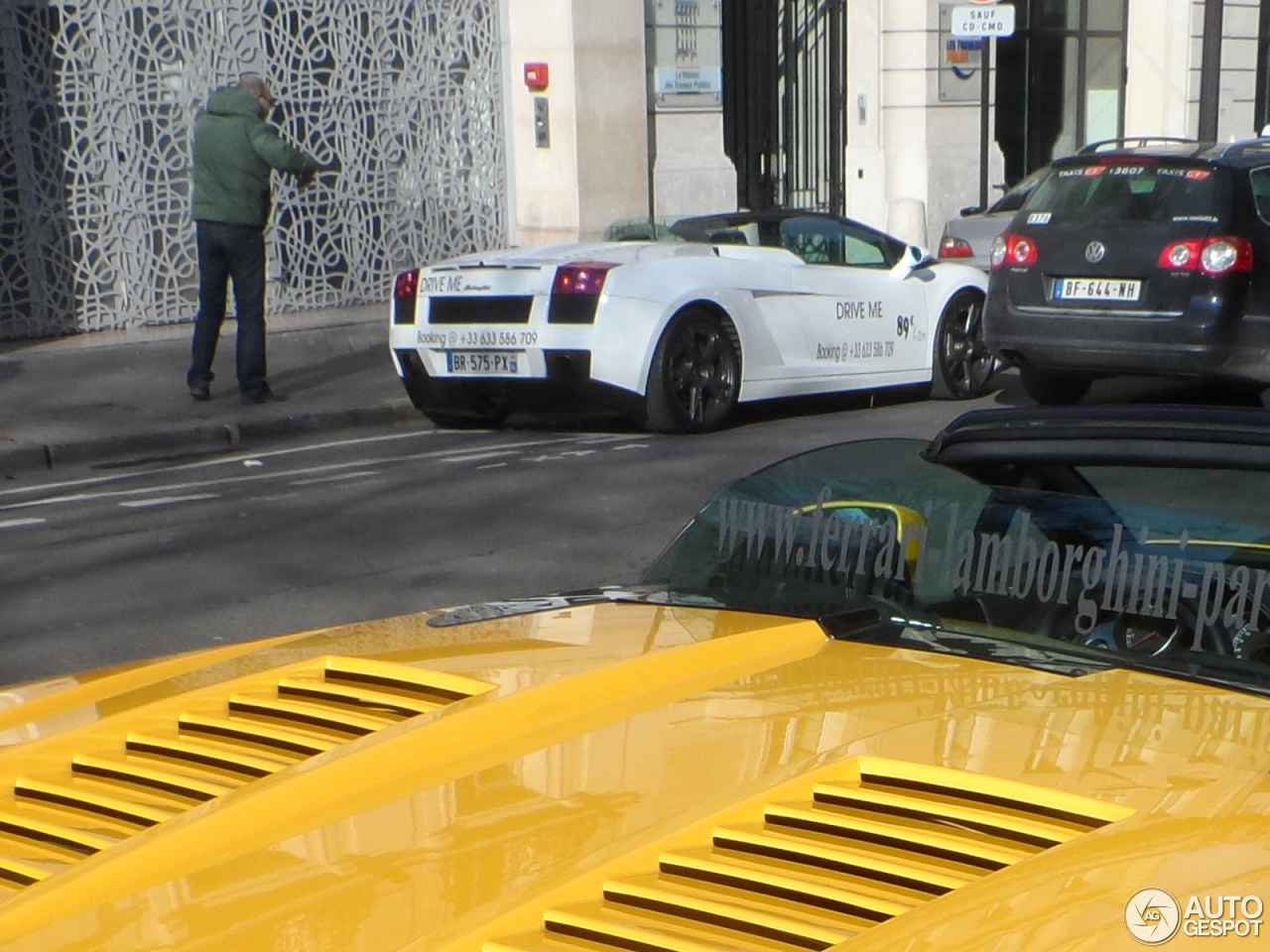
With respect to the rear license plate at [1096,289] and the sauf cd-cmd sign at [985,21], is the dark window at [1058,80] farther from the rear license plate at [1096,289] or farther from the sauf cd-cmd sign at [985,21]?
the rear license plate at [1096,289]

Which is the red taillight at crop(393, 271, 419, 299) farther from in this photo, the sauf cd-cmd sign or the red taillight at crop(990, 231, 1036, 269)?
the sauf cd-cmd sign

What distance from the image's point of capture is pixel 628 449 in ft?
32.0

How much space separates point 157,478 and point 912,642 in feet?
24.9

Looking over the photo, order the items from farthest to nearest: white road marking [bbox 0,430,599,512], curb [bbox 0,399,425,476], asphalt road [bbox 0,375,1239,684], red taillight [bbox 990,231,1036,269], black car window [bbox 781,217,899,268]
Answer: black car window [bbox 781,217,899,268] → red taillight [bbox 990,231,1036,269] → curb [bbox 0,399,425,476] → white road marking [bbox 0,430,599,512] → asphalt road [bbox 0,375,1239,684]

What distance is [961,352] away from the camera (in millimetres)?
12055

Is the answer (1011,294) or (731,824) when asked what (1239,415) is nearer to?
(731,824)

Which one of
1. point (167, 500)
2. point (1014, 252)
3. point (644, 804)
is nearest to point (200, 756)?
point (644, 804)

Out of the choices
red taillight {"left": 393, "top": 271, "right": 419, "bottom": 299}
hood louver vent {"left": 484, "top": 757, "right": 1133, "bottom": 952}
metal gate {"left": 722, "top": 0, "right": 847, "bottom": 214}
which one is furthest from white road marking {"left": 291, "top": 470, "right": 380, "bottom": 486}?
metal gate {"left": 722, "top": 0, "right": 847, "bottom": 214}

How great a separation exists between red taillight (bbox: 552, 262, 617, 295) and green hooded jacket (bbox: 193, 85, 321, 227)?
239 cm

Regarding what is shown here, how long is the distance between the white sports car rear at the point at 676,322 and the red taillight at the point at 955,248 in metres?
2.83

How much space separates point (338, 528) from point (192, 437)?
3.27 meters

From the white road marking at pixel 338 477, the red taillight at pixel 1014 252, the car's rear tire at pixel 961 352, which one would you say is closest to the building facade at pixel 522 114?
the car's rear tire at pixel 961 352

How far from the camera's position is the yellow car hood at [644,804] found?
5.52 ft

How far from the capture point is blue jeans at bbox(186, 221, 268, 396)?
1152cm
